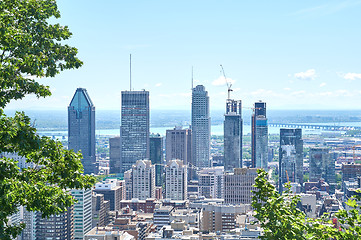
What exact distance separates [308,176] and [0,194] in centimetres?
5612

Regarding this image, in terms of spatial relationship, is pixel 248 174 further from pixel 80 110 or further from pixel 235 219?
pixel 80 110

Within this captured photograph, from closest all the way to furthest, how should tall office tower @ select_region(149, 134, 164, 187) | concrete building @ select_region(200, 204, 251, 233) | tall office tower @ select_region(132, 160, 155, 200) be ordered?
1. concrete building @ select_region(200, 204, 251, 233)
2. tall office tower @ select_region(132, 160, 155, 200)
3. tall office tower @ select_region(149, 134, 164, 187)

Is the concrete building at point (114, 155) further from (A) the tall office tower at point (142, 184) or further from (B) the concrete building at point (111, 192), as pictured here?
(B) the concrete building at point (111, 192)

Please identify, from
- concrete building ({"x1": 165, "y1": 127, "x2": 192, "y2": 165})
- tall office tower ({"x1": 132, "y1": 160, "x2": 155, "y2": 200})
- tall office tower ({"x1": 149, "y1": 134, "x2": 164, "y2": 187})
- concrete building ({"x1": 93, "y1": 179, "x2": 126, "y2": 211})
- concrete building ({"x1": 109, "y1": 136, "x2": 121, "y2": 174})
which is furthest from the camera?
concrete building ({"x1": 165, "y1": 127, "x2": 192, "y2": 165})

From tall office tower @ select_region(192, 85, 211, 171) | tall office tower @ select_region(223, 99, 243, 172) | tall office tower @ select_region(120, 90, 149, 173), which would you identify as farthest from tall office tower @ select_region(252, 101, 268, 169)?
tall office tower @ select_region(120, 90, 149, 173)

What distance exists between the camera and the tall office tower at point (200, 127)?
68.5m

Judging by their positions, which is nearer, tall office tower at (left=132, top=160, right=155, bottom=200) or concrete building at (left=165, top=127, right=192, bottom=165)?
tall office tower at (left=132, top=160, right=155, bottom=200)

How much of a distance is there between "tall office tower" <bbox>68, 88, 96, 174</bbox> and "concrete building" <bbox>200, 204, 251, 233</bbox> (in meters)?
39.1

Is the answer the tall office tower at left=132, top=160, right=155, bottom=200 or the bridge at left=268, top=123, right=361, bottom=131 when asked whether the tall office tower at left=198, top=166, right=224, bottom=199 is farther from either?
the bridge at left=268, top=123, right=361, bottom=131

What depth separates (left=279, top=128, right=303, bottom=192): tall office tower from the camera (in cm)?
5616

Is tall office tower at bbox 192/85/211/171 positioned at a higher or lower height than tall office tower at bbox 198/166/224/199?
higher

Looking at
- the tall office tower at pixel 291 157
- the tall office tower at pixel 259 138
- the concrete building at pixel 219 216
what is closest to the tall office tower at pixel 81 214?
the concrete building at pixel 219 216

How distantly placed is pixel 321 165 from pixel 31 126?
5318 centimetres

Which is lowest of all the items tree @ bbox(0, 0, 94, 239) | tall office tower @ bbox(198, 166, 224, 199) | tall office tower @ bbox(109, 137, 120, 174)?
tall office tower @ bbox(198, 166, 224, 199)
